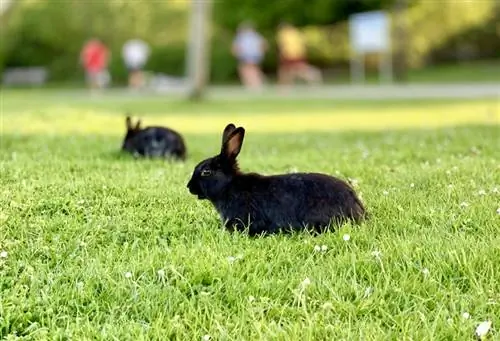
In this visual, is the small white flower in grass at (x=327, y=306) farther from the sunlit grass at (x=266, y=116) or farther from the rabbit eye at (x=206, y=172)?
the sunlit grass at (x=266, y=116)

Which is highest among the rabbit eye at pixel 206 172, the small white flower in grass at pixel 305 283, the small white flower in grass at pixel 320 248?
the rabbit eye at pixel 206 172

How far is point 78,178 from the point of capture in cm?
588

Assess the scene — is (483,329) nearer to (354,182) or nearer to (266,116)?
(354,182)

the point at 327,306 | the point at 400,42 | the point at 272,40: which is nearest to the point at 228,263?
the point at 327,306

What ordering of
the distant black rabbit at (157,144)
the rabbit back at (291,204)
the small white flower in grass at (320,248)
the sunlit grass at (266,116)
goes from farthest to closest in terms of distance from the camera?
the sunlit grass at (266,116)
the distant black rabbit at (157,144)
the rabbit back at (291,204)
the small white flower in grass at (320,248)

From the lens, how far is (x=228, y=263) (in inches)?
154

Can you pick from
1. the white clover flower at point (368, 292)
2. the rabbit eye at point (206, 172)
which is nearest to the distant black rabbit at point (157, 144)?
the rabbit eye at point (206, 172)

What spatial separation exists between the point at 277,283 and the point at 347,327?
52cm

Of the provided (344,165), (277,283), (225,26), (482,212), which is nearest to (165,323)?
(277,283)

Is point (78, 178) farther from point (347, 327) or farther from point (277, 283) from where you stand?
point (347, 327)

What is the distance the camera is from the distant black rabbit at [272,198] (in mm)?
4469

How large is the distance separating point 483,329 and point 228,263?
53.7 inches

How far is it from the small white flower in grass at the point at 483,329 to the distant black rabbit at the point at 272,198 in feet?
4.40

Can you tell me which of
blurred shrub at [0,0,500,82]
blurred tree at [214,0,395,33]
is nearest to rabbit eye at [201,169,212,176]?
blurred shrub at [0,0,500,82]
